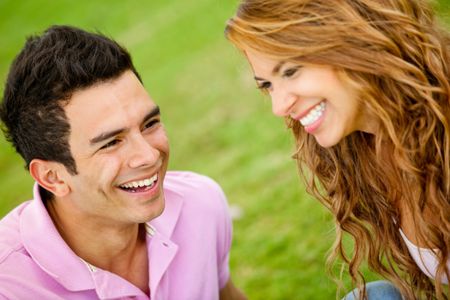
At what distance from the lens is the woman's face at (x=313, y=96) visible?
2.78 metres

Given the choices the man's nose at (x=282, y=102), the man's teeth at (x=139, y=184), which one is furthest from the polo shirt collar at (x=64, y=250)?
the man's nose at (x=282, y=102)

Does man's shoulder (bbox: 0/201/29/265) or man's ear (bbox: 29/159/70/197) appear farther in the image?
man's ear (bbox: 29/159/70/197)

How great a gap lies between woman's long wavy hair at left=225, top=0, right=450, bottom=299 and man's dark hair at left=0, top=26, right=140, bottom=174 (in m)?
0.70

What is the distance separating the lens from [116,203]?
305 centimetres

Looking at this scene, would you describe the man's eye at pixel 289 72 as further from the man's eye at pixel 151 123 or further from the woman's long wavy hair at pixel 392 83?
the man's eye at pixel 151 123

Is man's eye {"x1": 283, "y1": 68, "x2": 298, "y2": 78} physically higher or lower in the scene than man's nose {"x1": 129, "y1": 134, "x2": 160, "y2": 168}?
higher

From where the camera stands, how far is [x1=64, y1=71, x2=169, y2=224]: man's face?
2.96 metres

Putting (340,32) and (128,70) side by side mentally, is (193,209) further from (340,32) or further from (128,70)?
(340,32)

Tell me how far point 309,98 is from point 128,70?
1.00 metres

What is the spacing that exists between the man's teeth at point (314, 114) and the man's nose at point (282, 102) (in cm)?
9

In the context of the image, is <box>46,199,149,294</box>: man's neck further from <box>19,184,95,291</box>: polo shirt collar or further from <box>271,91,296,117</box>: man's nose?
<box>271,91,296,117</box>: man's nose

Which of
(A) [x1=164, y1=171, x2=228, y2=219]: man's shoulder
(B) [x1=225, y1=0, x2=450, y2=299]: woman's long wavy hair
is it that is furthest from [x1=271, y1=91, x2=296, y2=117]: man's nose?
(A) [x1=164, y1=171, x2=228, y2=219]: man's shoulder

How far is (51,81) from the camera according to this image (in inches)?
117

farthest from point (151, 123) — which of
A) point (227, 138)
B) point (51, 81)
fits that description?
point (227, 138)
